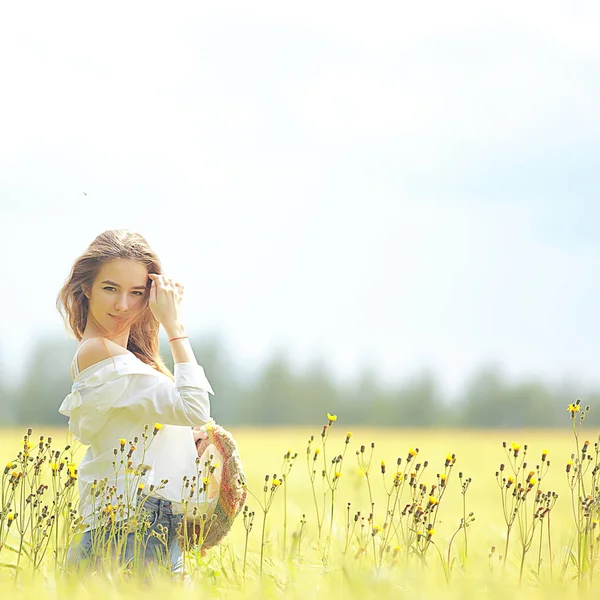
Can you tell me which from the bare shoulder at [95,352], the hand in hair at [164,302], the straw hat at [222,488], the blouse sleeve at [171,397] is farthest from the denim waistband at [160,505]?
the hand in hair at [164,302]

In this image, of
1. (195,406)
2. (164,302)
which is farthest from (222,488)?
(164,302)

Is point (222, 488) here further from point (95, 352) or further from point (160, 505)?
point (95, 352)

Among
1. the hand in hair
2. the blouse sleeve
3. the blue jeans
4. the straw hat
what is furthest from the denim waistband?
the hand in hair

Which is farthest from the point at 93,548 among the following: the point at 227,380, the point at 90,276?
the point at 227,380

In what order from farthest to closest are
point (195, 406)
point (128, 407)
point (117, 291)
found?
1. point (117, 291)
2. point (128, 407)
3. point (195, 406)

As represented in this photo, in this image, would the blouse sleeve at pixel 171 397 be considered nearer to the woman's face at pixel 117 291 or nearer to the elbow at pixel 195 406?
the elbow at pixel 195 406

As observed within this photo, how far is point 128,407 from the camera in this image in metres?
4.12

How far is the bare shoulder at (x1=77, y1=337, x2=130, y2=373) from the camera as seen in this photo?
4.25m

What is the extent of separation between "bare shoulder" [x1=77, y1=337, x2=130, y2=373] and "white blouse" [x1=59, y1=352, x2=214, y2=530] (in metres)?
0.05

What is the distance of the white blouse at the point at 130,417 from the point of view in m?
4.05

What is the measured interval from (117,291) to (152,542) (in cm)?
134

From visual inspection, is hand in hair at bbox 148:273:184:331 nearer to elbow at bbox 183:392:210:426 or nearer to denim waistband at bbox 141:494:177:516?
elbow at bbox 183:392:210:426

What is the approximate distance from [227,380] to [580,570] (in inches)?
1262

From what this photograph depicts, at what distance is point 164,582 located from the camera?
3504 millimetres
